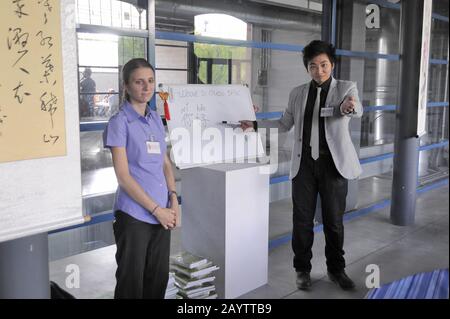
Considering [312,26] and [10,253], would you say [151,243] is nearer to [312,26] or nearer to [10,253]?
[10,253]

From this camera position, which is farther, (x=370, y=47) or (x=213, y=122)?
(x=370, y=47)

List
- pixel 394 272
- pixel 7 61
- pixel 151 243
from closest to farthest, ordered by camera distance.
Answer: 1. pixel 7 61
2. pixel 151 243
3. pixel 394 272

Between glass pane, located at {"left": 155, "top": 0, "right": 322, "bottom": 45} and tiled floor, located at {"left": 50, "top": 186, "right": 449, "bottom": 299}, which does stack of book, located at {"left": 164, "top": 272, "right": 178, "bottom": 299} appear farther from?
glass pane, located at {"left": 155, "top": 0, "right": 322, "bottom": 45}

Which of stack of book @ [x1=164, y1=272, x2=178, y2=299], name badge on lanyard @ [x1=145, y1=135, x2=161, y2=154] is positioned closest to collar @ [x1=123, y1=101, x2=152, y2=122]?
name badge on lanyard @ [x1=145, y1=135, x2=161, y2=154]

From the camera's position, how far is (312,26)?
205 inches

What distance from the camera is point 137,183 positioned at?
2.09 metres

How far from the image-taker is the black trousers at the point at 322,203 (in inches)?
114

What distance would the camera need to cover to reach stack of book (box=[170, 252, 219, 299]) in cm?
274

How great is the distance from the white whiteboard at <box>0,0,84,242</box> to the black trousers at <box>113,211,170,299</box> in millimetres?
297

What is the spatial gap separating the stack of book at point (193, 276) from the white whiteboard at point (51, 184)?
108cm

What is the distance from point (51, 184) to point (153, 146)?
0.52 metres

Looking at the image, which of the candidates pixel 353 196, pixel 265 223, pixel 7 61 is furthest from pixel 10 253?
pixel 353 196

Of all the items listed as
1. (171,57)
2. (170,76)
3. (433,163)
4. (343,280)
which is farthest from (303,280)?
(433,163)

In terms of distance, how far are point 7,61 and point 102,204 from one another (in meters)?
2.48
